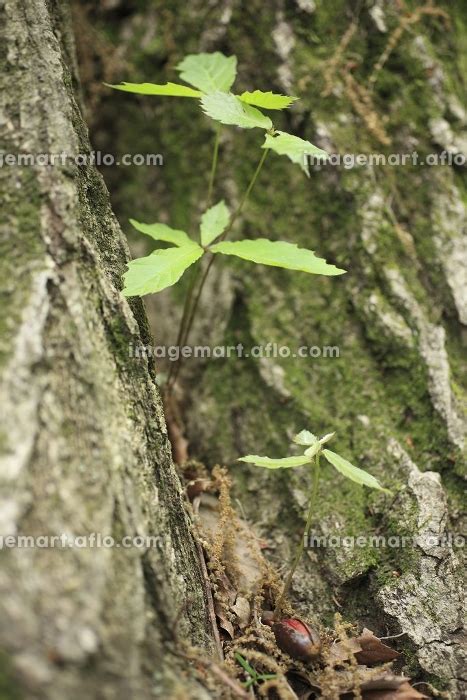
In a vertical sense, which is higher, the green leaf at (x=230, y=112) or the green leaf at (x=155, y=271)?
the green leaf at (x=230, y=112)

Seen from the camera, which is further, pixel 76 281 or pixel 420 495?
pixel 420 495

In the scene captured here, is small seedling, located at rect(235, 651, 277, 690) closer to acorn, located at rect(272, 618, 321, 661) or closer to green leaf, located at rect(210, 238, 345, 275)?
acorn, located at rect(272, 618, 321, 661)

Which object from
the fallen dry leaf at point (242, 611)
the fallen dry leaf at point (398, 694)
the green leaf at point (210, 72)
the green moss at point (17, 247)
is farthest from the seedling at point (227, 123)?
the fallen dry leaf at point (398, 694)

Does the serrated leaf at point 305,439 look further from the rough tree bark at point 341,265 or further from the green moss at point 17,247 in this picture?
the green moss at point 17,247

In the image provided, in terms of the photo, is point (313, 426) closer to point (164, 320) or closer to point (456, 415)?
point (456, 415)

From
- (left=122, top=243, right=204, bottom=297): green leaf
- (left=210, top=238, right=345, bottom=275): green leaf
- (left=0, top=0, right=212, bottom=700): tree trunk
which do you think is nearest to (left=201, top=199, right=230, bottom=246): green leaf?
(left=210, top=238, right=345, bottom=275): green leaf

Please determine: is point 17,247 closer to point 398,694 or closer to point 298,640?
point 298,640

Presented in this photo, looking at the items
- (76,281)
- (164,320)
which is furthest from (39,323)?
(164,320)
